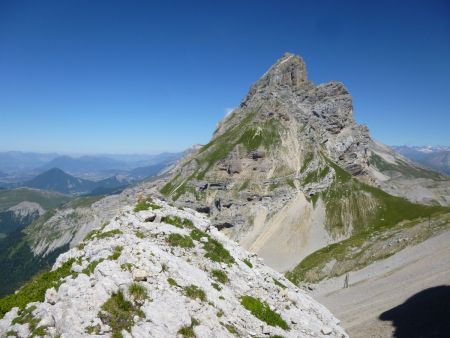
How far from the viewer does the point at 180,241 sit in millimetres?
32875

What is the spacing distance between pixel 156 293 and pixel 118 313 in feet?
9.89

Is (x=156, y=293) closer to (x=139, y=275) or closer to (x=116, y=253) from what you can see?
(x=139, y=275)

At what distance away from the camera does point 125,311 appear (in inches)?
864

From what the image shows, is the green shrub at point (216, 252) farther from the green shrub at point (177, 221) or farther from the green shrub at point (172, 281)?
the green shrub at point (172, 281)

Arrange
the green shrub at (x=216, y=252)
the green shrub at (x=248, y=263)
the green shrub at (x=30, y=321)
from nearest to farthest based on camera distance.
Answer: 1. the green shrub at (x=30, y=321)
2. the green shrub at (x=216, y=252)
3. the green shrub at (x=248, y=263)

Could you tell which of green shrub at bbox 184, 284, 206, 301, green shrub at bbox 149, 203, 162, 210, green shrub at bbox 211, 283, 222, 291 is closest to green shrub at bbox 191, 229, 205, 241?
green shrub at bbox 149, 203, 162, 210

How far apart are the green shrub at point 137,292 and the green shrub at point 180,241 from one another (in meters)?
8.69

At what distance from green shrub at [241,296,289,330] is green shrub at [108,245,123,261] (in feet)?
33.3

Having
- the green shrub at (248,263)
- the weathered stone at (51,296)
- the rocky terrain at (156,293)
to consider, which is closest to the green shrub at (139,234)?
the rocky terrain at (156,293)

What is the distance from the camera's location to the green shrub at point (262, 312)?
91.7 ft

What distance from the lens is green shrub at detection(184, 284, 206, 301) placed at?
25.4m

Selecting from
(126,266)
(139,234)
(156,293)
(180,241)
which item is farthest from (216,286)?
(139,234)

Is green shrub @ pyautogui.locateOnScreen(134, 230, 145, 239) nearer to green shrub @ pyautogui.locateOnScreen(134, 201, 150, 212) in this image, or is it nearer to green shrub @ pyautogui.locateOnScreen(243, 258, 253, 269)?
green shrub @ pyautogui.locateOnScreen(134, 201, 150, 212)

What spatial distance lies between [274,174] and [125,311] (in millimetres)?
175880
